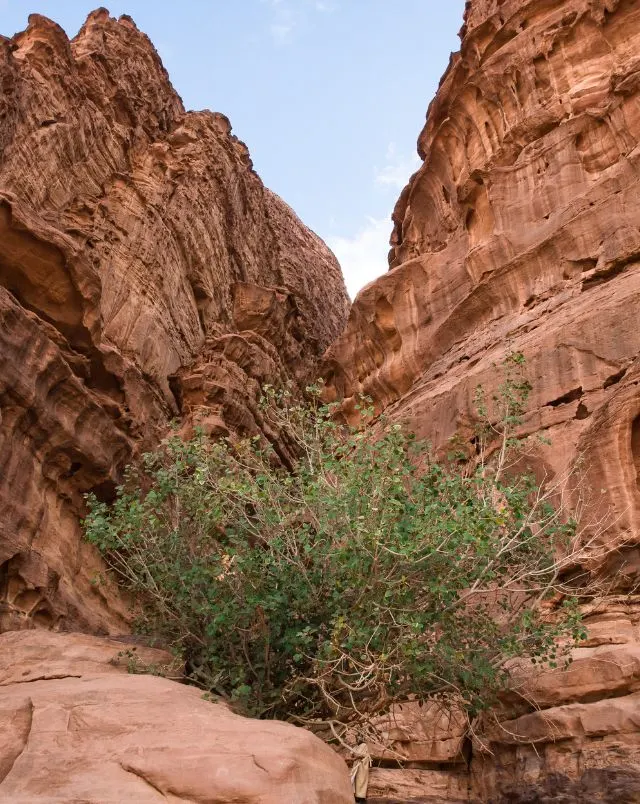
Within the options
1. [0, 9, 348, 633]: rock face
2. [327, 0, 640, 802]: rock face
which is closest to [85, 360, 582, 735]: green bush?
[327, 0, 640, 802]: rock face

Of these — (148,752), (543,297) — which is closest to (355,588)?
(148,752)

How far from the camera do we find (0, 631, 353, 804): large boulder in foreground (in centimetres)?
593

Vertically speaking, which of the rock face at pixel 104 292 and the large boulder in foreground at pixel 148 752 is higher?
the rock face at pixel 104 292

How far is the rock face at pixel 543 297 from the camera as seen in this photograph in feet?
33.7

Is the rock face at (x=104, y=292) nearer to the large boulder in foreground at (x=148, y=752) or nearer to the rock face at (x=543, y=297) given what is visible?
the rock face at (x=543, y=297)

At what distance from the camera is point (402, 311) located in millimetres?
24438

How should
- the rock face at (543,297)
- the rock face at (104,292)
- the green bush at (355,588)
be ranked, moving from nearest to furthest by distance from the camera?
the green bush at (355,588)
the rock face at (543,297)
the rock face at (104,292)

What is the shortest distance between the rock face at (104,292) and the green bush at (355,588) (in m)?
5.17

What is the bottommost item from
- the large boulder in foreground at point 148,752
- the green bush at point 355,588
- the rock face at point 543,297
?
the large boulder in foreground at point 148,752

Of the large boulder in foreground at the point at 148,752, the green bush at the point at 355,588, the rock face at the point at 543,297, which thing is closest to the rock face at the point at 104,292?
the green bush at the point at 355,588

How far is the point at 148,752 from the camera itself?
21.0ft

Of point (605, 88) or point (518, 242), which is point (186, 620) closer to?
point (518, 242)

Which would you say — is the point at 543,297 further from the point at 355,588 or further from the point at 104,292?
the point at 104,292

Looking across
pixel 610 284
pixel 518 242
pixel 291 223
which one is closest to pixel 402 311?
pixel 518 242
